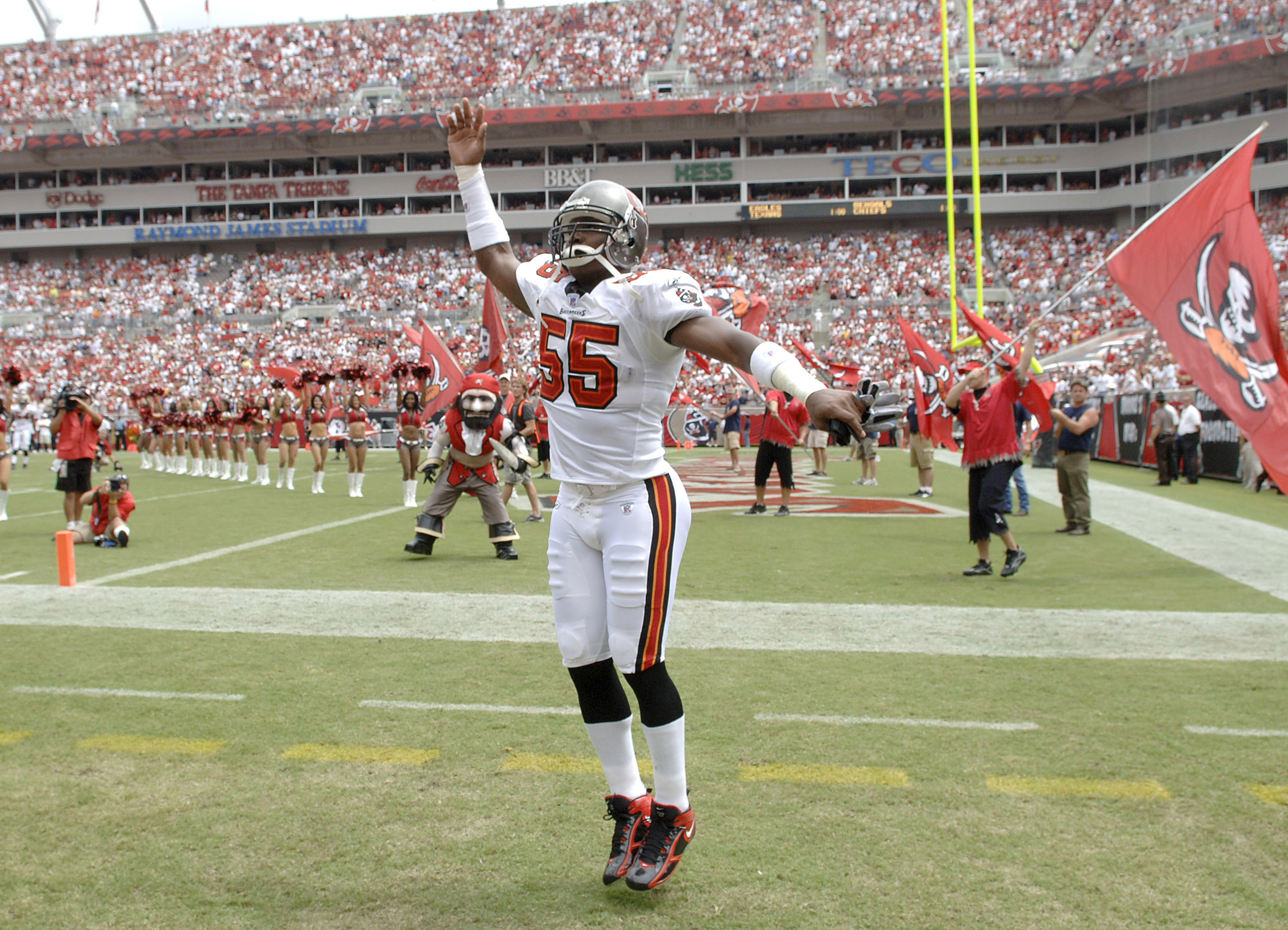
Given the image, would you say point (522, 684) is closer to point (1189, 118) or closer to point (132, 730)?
point (132, 730)

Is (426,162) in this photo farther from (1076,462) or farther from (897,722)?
(897,722)

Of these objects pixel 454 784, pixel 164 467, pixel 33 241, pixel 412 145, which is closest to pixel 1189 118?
pixel 412 145

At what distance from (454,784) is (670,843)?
3.40 feet

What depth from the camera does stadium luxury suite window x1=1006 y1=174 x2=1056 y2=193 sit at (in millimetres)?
50094

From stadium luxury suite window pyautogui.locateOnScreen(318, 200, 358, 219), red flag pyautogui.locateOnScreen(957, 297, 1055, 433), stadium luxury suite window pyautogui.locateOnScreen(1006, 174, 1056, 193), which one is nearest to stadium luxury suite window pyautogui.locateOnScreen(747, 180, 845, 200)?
stadium luxury suite window pyautogui.locateOnScreen(1006, 174, 1056, 193)

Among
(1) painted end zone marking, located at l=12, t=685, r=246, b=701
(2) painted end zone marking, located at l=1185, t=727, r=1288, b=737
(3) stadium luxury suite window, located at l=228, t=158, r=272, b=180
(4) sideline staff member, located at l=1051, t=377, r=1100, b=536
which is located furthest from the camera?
(3) stadium luxury suite window, located at l=228, t=158, r=272, b=180

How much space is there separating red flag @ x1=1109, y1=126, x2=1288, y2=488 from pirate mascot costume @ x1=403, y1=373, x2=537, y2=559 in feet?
18.0

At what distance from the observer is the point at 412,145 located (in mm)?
53656

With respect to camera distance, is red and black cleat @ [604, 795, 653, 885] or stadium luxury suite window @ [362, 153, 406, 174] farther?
stadium luxury suite window @ [362, 153, 406, 174]

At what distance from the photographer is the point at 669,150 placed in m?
53.1

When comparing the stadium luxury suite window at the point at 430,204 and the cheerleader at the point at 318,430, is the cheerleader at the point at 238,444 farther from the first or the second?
the stadium luxury suite window at the point at 430,204

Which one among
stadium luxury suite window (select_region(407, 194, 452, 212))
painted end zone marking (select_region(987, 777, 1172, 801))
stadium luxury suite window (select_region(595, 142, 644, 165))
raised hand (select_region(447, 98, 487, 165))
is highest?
stadium luxury suite window (select_region(595, 142, 644, 165))


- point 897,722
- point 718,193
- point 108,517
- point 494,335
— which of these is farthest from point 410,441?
point 718,193

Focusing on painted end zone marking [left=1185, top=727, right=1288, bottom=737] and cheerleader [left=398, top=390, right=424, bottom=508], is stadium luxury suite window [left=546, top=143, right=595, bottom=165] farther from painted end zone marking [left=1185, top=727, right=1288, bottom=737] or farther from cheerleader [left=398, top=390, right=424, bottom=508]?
painted end zone marking [left=1185, top=727, right=1288, bottom=737]
